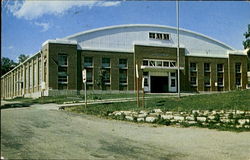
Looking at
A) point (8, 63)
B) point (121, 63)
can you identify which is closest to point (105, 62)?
point (121, 63)

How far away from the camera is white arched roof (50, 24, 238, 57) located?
256 cm

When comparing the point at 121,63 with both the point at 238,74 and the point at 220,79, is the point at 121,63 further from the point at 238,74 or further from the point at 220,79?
the point at 238,74

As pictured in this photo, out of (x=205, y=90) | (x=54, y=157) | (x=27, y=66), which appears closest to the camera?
(x=54, y=157)

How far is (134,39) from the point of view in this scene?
3297 mm

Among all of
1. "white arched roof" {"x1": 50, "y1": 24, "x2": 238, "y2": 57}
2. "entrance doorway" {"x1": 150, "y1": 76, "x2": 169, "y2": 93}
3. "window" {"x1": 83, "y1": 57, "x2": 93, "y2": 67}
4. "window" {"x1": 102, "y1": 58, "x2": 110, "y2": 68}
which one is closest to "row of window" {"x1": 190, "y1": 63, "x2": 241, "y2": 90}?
"white arched roof" {"x1": 50, "y1": 24, "x2": 238, "y2": 57}

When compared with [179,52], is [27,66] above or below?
below

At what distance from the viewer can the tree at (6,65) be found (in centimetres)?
195

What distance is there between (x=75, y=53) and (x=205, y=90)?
193 centimetres

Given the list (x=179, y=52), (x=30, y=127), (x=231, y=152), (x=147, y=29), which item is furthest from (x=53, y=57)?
(x=231, y=152)

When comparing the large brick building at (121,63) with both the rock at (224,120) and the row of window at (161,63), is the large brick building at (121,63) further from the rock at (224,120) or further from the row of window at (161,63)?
the rock at (224,120)

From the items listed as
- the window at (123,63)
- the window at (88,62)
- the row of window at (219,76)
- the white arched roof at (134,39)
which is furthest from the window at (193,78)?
the window at (88,62)

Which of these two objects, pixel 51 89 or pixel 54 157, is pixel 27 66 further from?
pixel 54 157

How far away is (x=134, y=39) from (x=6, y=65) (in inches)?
61.1

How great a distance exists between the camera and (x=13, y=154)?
1.92 meters
